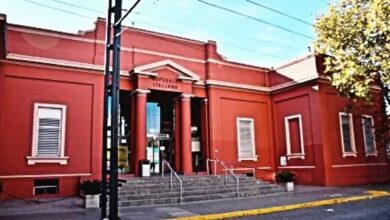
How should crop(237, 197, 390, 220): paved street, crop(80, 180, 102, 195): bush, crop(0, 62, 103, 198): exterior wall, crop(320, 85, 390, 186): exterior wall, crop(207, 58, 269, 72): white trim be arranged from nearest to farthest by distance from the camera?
crop(237, 197, 390, 220): paved street < crop(80, 180, 102, 195): bush < crop(0, 62, 103, 198): exterior wall < crop(320, 85, 390, 186): exterior wall < crop(207, 58, 269, 72): white trim

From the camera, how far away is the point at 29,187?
1411 centimetres

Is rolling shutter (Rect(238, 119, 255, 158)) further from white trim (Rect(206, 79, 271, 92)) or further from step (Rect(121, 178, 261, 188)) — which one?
step (Rect(121, 178, 261, 188))

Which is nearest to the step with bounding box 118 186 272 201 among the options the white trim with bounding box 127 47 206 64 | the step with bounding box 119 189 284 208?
the step with bounding box 119 189 284 208

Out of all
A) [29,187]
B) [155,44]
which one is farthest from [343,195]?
[29,187]

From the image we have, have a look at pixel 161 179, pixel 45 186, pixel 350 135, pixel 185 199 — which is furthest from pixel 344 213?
pixel 45 186

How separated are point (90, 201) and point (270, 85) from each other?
13.9 m

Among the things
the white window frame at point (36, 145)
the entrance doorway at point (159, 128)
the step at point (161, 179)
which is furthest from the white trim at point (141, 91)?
the step at point (161, 179)

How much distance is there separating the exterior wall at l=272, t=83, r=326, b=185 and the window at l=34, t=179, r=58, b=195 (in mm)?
12425

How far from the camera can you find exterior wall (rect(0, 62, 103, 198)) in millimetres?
14062

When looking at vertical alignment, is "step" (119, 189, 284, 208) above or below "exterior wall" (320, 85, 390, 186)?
below

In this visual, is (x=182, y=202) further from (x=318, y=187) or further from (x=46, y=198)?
(x=318, y=187)

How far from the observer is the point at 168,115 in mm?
19797

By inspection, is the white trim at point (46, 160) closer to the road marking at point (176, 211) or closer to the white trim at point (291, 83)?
the road marking at point (176, 211)

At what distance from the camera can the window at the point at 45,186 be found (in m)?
14.5
